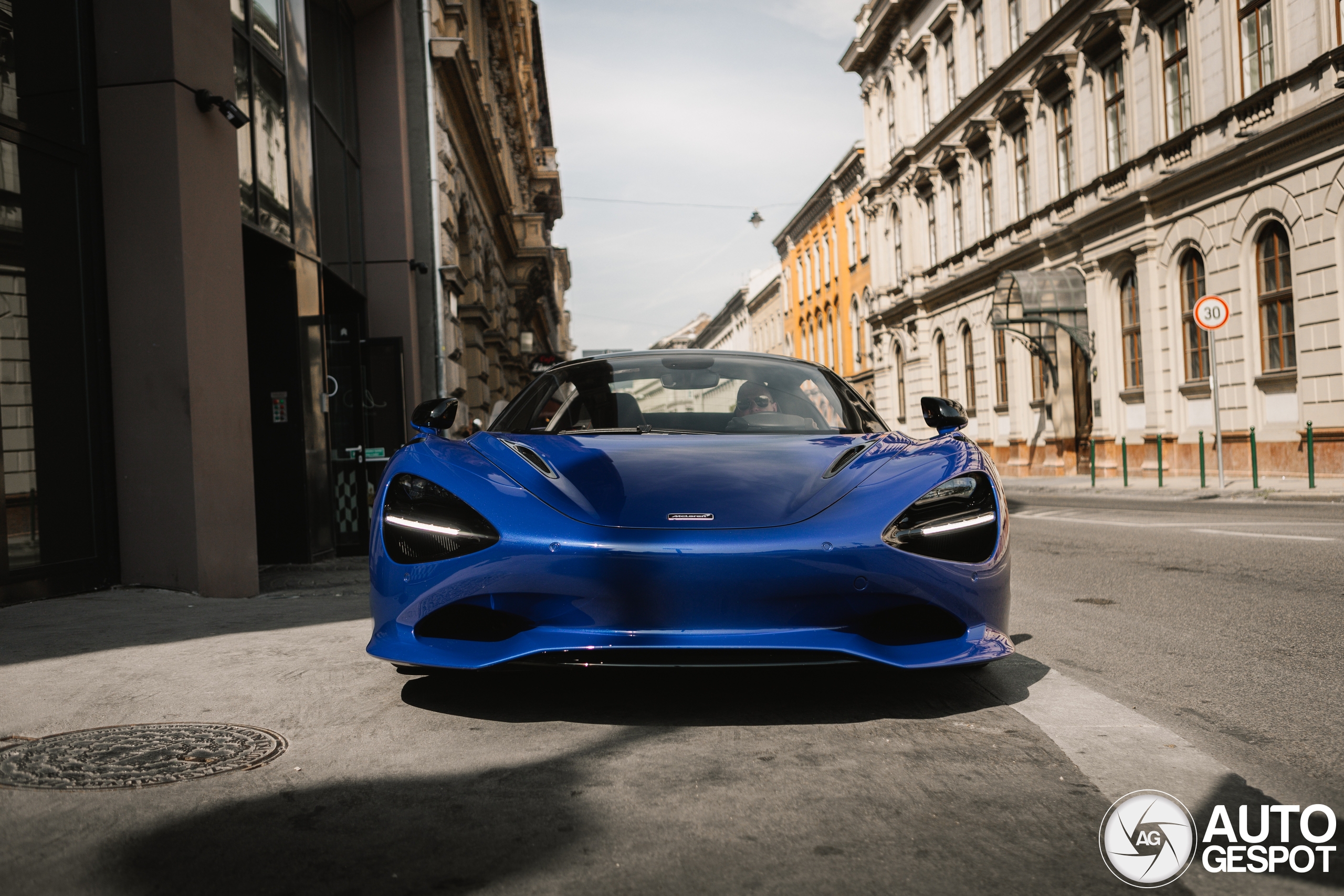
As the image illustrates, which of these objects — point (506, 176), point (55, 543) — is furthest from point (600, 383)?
point (506, 176)

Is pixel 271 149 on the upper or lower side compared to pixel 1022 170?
lower

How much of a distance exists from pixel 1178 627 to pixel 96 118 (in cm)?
655

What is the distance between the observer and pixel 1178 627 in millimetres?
5262

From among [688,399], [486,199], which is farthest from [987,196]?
[688,399]

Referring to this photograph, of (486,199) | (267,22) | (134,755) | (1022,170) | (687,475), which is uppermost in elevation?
(1022,170)

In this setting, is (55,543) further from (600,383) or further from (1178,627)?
(1178,627)

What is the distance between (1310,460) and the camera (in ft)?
52.5

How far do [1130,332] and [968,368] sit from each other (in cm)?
1037

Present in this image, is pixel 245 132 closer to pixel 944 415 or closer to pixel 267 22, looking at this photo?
pixel 267 22

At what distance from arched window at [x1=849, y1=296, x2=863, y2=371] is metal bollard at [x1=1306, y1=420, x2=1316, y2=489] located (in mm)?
30886

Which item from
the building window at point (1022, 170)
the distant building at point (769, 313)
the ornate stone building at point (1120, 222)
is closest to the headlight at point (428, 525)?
the ornate stone building at point (1120, 222)

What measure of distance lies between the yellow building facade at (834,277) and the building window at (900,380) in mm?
3036

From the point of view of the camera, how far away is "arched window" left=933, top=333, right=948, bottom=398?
1457 inches

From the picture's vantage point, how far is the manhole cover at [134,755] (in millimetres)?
2742
